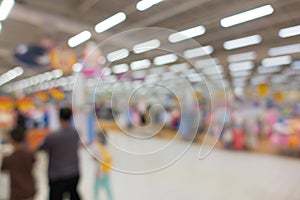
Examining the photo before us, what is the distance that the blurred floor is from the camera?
290 centimetres

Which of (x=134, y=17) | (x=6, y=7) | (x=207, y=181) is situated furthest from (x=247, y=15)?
(x=6, y=7)

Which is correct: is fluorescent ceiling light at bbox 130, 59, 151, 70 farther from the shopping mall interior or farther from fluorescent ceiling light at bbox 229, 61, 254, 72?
fluorescent ceiling light at bbox 229, 61, 254, 72

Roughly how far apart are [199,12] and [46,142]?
3045mm

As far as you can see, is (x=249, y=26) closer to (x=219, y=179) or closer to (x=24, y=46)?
(x=219, y=179)

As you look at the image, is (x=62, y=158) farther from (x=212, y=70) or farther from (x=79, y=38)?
(x=79, y=38)

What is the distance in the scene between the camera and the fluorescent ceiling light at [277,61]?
952cm

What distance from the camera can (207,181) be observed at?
3463 mm

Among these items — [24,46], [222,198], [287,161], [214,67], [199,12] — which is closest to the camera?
[214,67]

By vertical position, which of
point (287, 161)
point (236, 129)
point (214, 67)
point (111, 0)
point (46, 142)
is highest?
point (111, 0)

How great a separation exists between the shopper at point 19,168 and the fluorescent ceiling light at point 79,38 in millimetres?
2855

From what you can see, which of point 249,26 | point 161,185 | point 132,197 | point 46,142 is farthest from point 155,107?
point 249,26

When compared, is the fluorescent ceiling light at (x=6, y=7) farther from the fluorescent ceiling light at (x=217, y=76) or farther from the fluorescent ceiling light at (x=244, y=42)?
the fluorescent ceiling light at (x=244, y=42)

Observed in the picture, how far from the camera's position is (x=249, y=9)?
3.61m

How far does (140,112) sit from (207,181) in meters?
1.34
